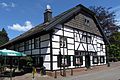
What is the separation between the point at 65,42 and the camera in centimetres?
2234

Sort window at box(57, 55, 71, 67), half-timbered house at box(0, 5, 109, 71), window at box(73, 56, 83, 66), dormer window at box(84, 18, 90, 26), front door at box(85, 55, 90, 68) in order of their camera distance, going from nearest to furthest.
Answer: half-timbered house at box(0, 5, 109, 71) < window at box(57, 55, 71, 67) < window at box(73, 56, 83, 66) < front door at box(85, 55, 90, 68) < dormer window at box(84, 18, 90, 26)

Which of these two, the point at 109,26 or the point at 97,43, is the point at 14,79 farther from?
the point at 109,26

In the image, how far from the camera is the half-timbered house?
20.6 m

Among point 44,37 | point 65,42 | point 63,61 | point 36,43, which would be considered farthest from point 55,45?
point 36,43

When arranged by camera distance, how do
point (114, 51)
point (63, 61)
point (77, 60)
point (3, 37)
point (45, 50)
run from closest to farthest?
1. point (45, 50)
2. point (63, 61)
3. point (77, 60)
4. point (114, 51)
5. point (3, 37)

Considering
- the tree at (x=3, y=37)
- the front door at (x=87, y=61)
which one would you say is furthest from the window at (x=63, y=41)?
the tree at (x=3, y=37)

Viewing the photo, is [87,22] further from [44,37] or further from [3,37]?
[3,37]

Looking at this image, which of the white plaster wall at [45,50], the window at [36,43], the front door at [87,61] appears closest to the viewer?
the white plaster wall at [45,50]

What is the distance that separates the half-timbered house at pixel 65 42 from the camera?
20617 mm

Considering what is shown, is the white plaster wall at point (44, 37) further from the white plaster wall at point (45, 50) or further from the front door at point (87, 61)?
the front door at point (87, 61)

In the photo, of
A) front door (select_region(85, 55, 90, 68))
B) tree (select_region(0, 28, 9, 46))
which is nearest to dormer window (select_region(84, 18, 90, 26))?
front door (select_region(85, 55, 90, 68))

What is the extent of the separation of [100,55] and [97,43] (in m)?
2.03

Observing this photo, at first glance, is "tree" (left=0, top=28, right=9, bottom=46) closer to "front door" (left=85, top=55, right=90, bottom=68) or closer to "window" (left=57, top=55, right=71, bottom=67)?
"front door" (left=85, top=55, right=90, bottom=68)

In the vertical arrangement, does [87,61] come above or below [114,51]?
below
